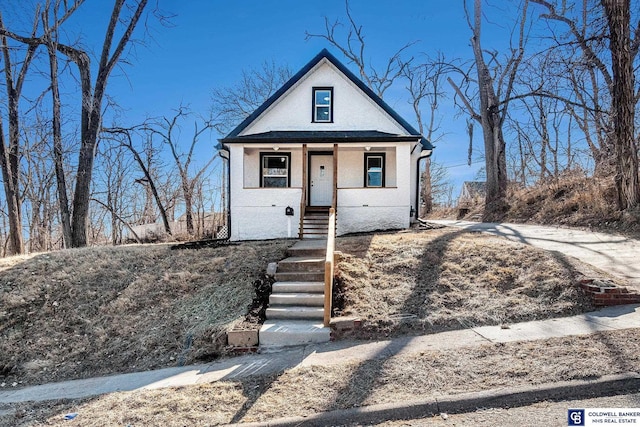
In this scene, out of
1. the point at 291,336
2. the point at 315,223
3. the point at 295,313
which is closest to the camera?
the point at 291,336

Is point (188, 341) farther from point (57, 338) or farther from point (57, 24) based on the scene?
point (57, 24)

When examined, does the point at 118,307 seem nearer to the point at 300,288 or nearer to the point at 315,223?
the point at 300,288

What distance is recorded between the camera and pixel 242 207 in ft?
39.3

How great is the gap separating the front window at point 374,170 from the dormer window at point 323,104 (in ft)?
7.08

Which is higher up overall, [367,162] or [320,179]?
[367,162]

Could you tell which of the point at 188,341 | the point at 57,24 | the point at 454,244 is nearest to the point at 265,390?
the point at 188,341

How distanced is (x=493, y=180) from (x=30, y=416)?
63.2 feet

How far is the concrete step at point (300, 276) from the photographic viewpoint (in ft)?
22.7

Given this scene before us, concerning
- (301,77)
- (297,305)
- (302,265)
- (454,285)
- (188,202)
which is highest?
(301,77)

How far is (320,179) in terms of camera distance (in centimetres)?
1391

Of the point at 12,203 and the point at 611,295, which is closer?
the point at 611,295

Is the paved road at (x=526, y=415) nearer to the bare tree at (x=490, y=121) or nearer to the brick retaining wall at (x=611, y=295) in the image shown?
the brick retaining wall at (x=611, y=295)

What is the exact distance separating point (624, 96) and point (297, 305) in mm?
10591
